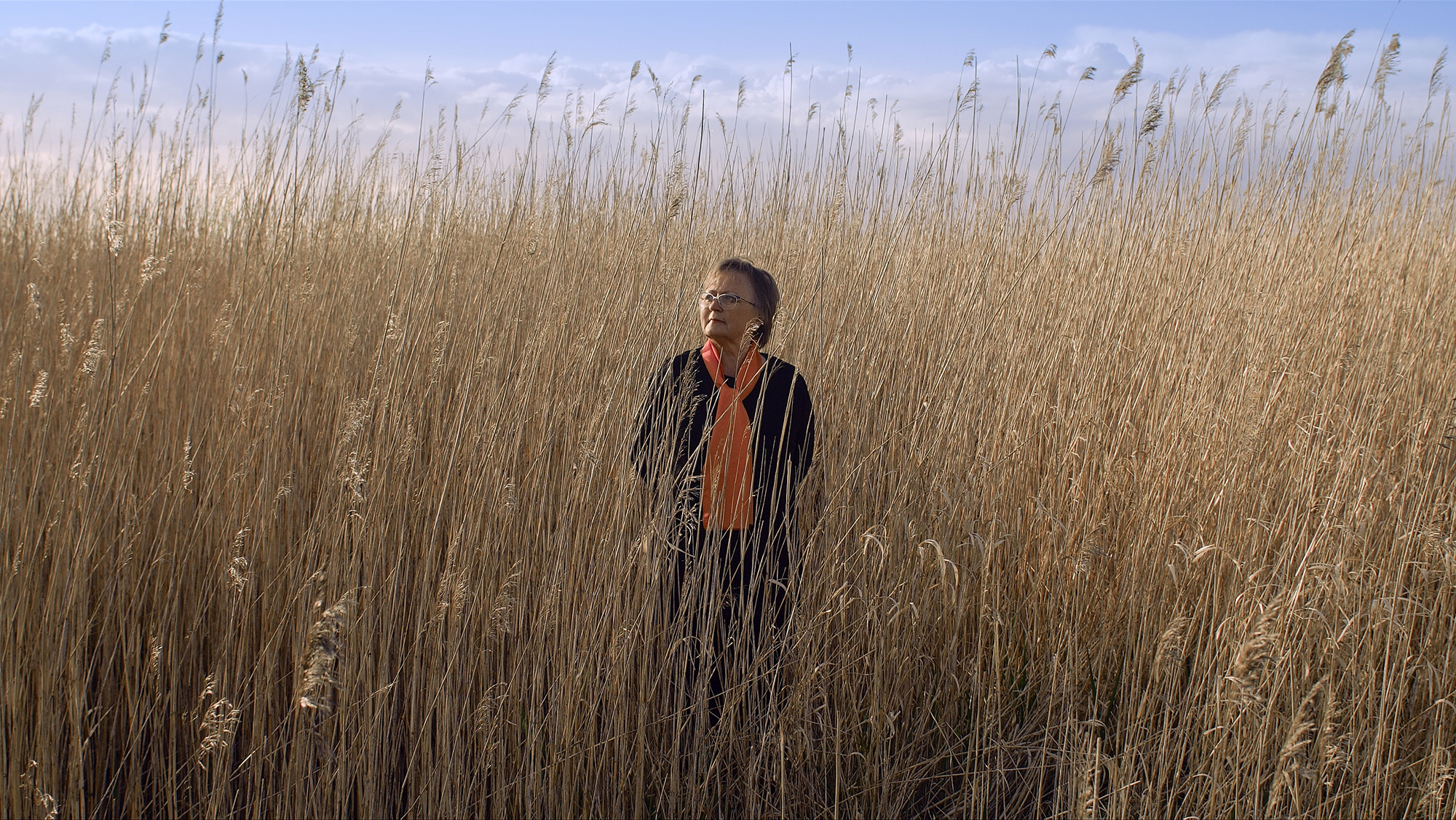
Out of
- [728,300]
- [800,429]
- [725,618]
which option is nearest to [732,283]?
[728,300]

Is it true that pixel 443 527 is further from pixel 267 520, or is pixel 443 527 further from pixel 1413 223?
pixel 1413 223

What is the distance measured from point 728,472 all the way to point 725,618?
38cm

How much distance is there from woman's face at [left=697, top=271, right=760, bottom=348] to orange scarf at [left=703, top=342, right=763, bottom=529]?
80mm

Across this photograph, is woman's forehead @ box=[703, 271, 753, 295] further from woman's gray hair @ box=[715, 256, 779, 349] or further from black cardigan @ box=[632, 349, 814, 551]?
black cardigan @ box=[632, 349, 814, 551]

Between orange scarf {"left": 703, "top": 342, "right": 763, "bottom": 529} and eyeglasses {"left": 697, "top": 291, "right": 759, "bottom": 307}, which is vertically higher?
eyeglasses {"left": 697, "top": 291, "right": 759, "bottom": 307}

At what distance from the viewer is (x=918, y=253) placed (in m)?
3.06

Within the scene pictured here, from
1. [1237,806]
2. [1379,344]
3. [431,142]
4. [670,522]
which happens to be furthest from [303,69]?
[1379,344]

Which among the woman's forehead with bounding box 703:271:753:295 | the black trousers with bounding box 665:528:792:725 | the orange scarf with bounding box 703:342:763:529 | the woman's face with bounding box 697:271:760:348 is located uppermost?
the woman's forehead with bounding box 703:271:753:295

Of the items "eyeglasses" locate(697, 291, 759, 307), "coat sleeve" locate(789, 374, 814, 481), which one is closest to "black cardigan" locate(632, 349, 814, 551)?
"coat sleeve" locate(789, 374, 814, 481)

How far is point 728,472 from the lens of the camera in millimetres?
1626

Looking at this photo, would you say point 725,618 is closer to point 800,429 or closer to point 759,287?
point 800,429

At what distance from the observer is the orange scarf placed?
1569 mm

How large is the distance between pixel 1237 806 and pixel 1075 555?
54 cm

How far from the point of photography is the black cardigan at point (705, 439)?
1490 millimetres
